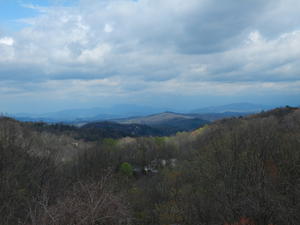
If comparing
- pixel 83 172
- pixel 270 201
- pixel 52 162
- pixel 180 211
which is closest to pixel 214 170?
pixel 180 211

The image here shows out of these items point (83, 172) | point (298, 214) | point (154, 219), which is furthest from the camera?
point (83, 172)

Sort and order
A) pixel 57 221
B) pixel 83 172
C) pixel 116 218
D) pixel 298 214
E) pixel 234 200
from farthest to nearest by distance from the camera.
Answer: pixel 83 172 → pixel 234 200 → pixel 298 214 → pixel 116 218 → pixel 57 221

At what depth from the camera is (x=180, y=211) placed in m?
18.9

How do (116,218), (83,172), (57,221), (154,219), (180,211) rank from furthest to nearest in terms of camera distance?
(83,172), (154,219), (180,211), (116,218), (57,221)

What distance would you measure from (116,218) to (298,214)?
319 inches

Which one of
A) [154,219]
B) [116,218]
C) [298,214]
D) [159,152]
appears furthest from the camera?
[159,152]

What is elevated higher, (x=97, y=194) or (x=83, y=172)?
(x=97, y=194)

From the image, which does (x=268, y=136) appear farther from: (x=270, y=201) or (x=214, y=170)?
(x=270, y=201)

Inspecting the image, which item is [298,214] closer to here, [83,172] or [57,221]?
[57,221]

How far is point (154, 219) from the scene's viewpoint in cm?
2409

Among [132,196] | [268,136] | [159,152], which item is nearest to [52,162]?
[132,196]

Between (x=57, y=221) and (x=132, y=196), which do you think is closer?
(x=57, y=221)

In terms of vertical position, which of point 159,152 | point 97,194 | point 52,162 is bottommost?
point 159,152

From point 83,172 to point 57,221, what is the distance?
33.3m
